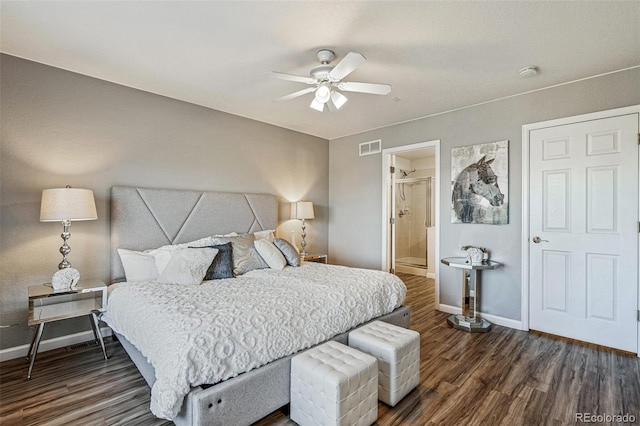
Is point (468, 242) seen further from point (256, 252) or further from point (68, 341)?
point (68, 341)

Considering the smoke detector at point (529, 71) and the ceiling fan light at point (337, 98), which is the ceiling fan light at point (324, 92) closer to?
the ceiling fan light at point (337, 98)

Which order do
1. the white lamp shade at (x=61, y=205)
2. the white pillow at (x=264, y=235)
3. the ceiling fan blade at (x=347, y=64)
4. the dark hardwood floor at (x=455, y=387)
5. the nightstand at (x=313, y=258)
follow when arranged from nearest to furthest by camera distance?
the dark hardwood floor at (x=455, y=387)
the ceiling fan blade at (x=347, y=64)
the white lamp shade at (x=61, y=205)
the white pillow at (x=264, y=235)
the nightstand at (x=313, y=258)

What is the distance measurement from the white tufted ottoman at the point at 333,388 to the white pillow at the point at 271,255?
4.78 ft

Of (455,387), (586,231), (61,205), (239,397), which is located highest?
(61,205)

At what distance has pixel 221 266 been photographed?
298 cm

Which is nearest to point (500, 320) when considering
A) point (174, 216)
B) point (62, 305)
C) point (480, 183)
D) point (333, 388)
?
point (480, 183)

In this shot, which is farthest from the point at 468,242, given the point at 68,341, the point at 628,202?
the point at 68,341

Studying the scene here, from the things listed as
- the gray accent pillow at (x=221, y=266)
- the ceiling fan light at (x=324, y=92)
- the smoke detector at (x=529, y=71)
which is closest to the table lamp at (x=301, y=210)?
the gray accent pillow at (x=221, y=266)

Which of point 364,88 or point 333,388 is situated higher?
point 364,88

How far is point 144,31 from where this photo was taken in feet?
7.45

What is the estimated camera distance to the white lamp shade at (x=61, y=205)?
2506 mm

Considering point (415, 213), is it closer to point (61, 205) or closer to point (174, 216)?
point (174, 216)

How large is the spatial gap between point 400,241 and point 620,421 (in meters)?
5.14

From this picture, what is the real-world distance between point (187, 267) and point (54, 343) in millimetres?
1479
